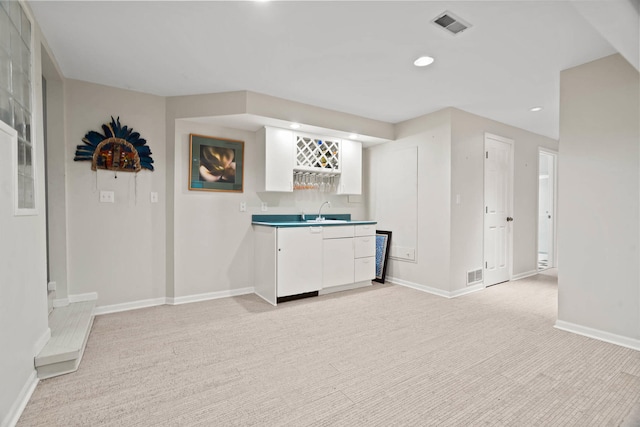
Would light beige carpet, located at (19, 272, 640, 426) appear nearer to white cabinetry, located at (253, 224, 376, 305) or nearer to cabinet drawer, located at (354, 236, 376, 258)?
white cabinetry, located at (253, 224, 376, 305)

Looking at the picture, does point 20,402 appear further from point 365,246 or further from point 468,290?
point 468,290

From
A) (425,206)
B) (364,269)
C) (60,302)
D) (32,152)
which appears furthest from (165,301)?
(425,206)

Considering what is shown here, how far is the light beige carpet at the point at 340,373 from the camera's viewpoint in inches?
60.9

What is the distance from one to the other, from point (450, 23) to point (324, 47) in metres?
0.91

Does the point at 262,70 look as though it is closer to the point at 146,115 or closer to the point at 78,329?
the point at 146,115

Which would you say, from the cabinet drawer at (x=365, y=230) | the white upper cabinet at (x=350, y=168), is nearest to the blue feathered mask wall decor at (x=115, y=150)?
the white upper cabinet at (x=350, y=168)

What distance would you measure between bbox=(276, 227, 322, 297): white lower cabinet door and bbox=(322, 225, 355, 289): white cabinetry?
0.09 m

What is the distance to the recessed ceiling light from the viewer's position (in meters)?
2.47

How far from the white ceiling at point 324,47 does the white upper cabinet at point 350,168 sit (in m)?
0.96

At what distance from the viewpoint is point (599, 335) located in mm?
2453

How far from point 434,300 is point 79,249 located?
3.85 metres

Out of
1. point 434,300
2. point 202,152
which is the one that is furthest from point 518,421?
point 202,152

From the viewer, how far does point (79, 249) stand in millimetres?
2922

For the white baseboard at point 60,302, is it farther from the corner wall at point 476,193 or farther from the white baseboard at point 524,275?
the white baseboard at point 524,275
